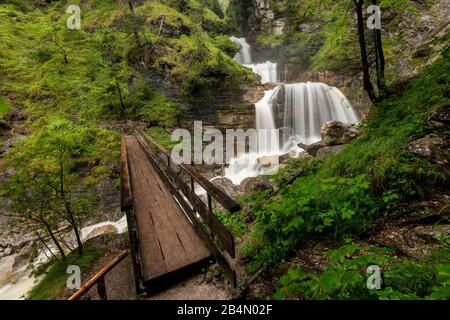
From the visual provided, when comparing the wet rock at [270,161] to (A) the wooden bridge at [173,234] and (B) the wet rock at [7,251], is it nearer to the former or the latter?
(A) the wooden bridge at [173,234]

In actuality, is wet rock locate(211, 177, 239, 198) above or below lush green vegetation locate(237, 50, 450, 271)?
below

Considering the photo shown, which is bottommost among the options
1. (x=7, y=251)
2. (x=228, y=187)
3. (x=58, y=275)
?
(x=7, y=251)

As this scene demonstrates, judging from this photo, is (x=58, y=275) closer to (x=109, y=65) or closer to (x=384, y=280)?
(x=384, y=280)

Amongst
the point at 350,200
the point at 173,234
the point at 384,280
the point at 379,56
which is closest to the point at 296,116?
the point at 379,56

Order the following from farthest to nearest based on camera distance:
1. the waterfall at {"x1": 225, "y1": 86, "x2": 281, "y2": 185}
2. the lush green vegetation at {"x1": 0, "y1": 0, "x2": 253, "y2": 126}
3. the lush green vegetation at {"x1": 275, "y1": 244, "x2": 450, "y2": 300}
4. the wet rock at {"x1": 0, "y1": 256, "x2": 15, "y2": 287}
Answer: the lush green vegetation at {"x1": 0, "y1": 0, "x2": 253, "y2": 126}
the waterfall at {"x1": 225, "y1": 86, "x2": 281, "y2": 185}
the wet rock at {"x1": 0, "y1": 256, "x2": 15, "y2": 287}
the lush green vegetation at {"x1": 275, "y1": 244, "x2": 450, "y2": 300}

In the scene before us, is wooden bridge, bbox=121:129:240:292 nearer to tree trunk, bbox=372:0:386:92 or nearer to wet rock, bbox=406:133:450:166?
wet rock, bbox=406:133:450:166

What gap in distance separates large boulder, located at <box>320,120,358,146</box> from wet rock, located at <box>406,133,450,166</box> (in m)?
5.13

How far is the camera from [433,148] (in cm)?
353

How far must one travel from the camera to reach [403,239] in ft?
9.17

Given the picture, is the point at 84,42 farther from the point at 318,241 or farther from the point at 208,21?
the point at 318,241

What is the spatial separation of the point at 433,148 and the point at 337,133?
584 cm

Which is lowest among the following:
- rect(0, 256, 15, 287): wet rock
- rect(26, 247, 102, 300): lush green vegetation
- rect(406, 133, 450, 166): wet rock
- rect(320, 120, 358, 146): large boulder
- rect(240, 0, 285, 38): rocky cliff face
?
rect(0, 256, 15, 287): wet rock

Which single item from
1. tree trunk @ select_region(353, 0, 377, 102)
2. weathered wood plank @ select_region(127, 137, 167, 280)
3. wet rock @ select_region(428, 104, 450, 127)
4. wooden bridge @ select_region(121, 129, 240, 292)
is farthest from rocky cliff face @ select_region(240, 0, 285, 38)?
wooden bridge @ select_region(121, 129, 240, 292)

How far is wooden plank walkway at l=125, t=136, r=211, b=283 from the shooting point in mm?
2879
